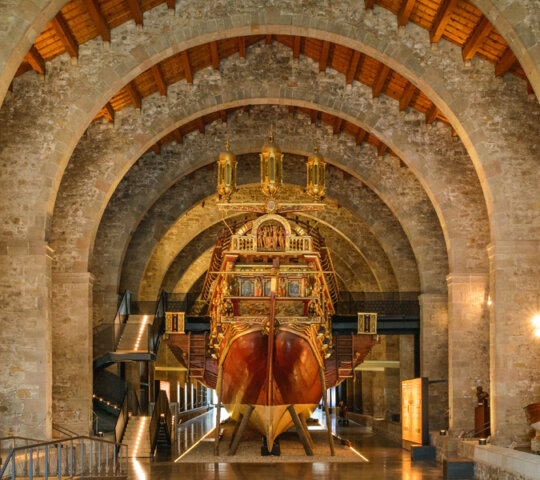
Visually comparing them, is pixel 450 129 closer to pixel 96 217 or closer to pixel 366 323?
pixel 366 323

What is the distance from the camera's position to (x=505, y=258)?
635 inches

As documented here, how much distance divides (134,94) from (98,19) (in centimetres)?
396

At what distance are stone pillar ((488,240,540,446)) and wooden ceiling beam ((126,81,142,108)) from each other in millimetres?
8970

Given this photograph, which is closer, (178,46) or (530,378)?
(530,378)

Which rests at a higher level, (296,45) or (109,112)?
(296,45)

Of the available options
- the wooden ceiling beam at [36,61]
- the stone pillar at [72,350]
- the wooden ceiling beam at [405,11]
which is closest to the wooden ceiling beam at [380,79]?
the wooden ceiling beam at [405,11]

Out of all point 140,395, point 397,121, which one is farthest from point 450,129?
point 140,395

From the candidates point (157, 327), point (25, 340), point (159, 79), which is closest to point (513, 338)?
point (25, 340)

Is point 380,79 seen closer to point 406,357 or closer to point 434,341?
point 434,341

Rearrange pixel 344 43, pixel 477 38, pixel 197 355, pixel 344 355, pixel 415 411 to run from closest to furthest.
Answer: pixel 477 38
pixel 344 43
pixel 415 411
pixel 197 355
pixel 344 355

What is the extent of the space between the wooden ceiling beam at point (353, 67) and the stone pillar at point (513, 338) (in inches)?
234

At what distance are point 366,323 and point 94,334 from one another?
297 inches

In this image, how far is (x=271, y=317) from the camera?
1900 cm

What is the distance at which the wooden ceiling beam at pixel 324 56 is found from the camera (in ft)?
64.8
